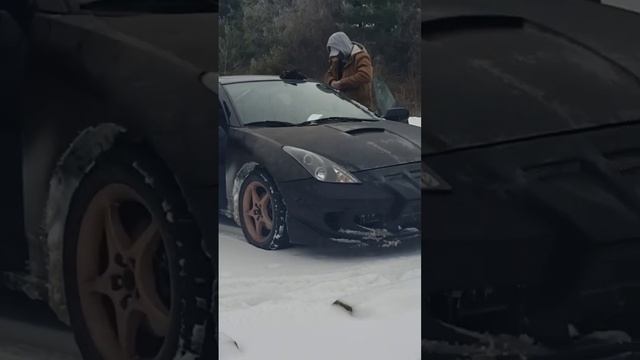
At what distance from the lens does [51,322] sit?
9.27 feet

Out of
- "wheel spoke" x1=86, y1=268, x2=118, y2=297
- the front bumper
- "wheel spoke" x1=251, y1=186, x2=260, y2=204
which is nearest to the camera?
the front bumper

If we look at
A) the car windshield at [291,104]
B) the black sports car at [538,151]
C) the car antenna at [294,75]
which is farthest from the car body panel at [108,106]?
the black sports car at [538,151]

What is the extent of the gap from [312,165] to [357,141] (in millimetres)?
142

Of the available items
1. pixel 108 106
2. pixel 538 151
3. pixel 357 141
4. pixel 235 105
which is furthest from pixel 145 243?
pixel 538 151

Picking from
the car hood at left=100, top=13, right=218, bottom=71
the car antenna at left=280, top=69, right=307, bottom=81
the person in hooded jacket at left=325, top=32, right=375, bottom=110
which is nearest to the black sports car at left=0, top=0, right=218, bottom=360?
the car hood at left=100, top=13, right=218, bottom=71

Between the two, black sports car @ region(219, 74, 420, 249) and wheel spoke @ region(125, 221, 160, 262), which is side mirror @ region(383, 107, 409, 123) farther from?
wheel spoke @ region(125, 221, 160, 262)

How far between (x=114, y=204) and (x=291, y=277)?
28.7 inches

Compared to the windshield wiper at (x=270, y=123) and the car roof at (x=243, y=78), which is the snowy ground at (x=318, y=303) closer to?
the windshield wiper at (x=270, y=123)

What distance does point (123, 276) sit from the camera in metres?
2.64

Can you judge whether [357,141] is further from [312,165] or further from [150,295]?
[150,295]

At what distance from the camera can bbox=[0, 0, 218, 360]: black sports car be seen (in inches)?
94.0

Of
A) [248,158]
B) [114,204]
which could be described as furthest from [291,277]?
[114,204]

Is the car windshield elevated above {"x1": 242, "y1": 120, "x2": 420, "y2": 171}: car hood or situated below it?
above

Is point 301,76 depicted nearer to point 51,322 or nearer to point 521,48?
point 521,48
